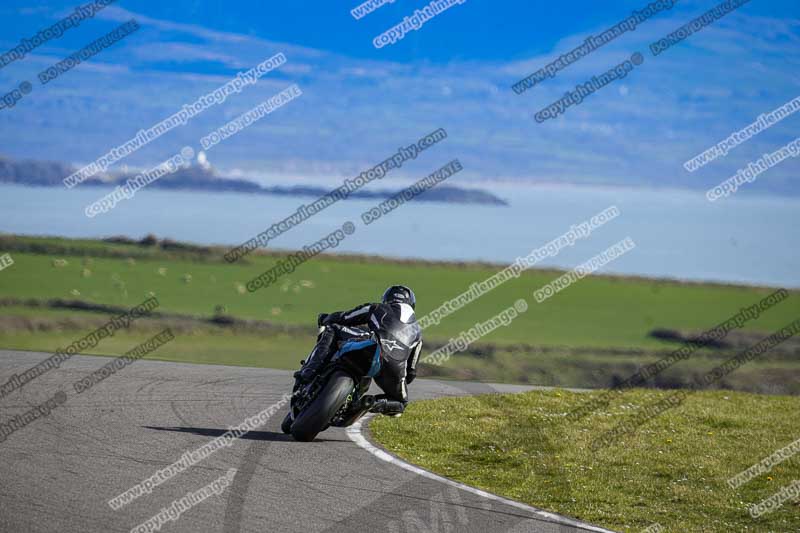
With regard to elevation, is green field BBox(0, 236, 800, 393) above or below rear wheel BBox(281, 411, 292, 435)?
below

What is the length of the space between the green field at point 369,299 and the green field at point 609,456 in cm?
1718

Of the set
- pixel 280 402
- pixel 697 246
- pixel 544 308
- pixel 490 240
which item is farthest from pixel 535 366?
pixel 697 246

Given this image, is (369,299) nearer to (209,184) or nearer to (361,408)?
(361,408)

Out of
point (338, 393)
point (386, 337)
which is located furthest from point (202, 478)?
point (386, 337)

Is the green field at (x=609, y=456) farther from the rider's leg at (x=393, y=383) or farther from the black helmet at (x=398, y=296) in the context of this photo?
the black helmet at (x=398, y=296)

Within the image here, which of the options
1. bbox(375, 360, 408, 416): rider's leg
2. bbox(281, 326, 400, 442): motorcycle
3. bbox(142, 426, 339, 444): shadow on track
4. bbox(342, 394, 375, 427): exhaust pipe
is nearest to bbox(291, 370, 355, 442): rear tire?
bbox(281, 326, 400, 442): motorcycle

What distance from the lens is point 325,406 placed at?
532 inches

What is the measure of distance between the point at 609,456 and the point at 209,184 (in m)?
112

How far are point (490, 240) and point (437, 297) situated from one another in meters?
33.0

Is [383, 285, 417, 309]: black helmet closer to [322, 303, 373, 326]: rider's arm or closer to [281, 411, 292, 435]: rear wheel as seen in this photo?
[322, 303, 373, 326]: rider's arm

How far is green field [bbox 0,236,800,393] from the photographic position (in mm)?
43250

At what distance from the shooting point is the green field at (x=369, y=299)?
43.2 m

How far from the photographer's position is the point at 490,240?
9719cm

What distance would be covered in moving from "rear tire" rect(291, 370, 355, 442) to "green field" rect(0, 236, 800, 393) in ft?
66.5
